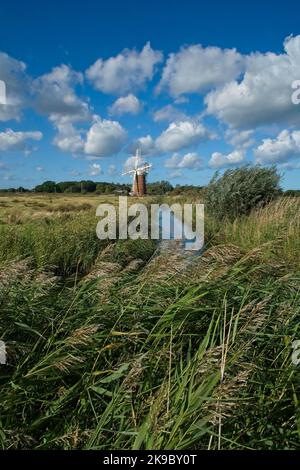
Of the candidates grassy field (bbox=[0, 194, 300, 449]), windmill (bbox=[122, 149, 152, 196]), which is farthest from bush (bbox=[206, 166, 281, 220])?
windmill (bbox=[122, 149, 152, 196])

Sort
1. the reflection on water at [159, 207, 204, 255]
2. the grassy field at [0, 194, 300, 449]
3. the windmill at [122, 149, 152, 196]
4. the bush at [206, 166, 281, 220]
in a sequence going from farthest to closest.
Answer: the windmill at [122, 149, 152, 196] → the bush at [206, 166, 281, 220] → the reflection on water at [159, 207, 204, 255] → the grassy field at [0, 194, 300, 449]

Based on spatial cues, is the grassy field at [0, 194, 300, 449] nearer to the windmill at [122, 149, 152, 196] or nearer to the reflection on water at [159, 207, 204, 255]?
the reflection on water at [159, 207, 204, 255]

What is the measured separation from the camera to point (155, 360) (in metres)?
2.89

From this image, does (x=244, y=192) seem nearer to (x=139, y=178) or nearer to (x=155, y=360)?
(x=155, y=360)

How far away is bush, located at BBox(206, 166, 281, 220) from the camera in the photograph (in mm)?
16031

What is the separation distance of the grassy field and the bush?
12105 mm

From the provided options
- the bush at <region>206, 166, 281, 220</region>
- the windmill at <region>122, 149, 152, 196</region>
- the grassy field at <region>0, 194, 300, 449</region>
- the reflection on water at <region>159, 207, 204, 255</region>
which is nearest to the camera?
the grassy field at <region>0, 194, 300, 449</region>

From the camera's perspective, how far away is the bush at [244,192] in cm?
1603

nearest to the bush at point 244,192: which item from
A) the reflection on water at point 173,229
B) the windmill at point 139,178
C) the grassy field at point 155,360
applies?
the reflection on water at point 173,229

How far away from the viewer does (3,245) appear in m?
9.46

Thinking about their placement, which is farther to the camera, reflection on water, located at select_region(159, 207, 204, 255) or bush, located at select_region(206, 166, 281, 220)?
bush, located at select_region(206, 166, 281, 220)

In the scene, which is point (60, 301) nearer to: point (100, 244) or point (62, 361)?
point (62, 361)
